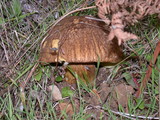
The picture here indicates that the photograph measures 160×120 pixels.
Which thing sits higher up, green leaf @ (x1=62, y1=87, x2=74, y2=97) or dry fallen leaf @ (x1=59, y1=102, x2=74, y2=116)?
green leaf @ (x1=62, y1=87, x2=74, y2=97)

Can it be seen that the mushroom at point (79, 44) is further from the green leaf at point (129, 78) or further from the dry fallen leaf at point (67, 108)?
the dry fallen leaf at point (67, 108)

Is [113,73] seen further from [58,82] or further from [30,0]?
[30,0]

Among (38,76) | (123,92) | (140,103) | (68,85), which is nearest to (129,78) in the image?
(123,92)

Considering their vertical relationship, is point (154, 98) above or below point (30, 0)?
below

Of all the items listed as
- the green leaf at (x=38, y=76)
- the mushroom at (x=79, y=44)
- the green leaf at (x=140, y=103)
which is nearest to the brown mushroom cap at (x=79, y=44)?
the mushroom at (x=79, y=44)

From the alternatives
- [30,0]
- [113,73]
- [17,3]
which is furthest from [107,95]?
[30,0]

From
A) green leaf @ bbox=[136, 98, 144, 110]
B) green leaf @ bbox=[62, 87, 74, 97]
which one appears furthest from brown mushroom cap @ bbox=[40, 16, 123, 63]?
green leaf @ bbox=[136, 98, 144, 110]

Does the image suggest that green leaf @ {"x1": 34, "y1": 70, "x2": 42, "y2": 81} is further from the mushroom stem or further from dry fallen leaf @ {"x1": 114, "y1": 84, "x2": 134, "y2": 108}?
dry fallen leaf @ {"x1": 114, "y1": 84, "x2": 134, "y2": 108}

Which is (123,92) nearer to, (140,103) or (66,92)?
(140,103)

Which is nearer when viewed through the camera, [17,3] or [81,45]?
[81,45]
